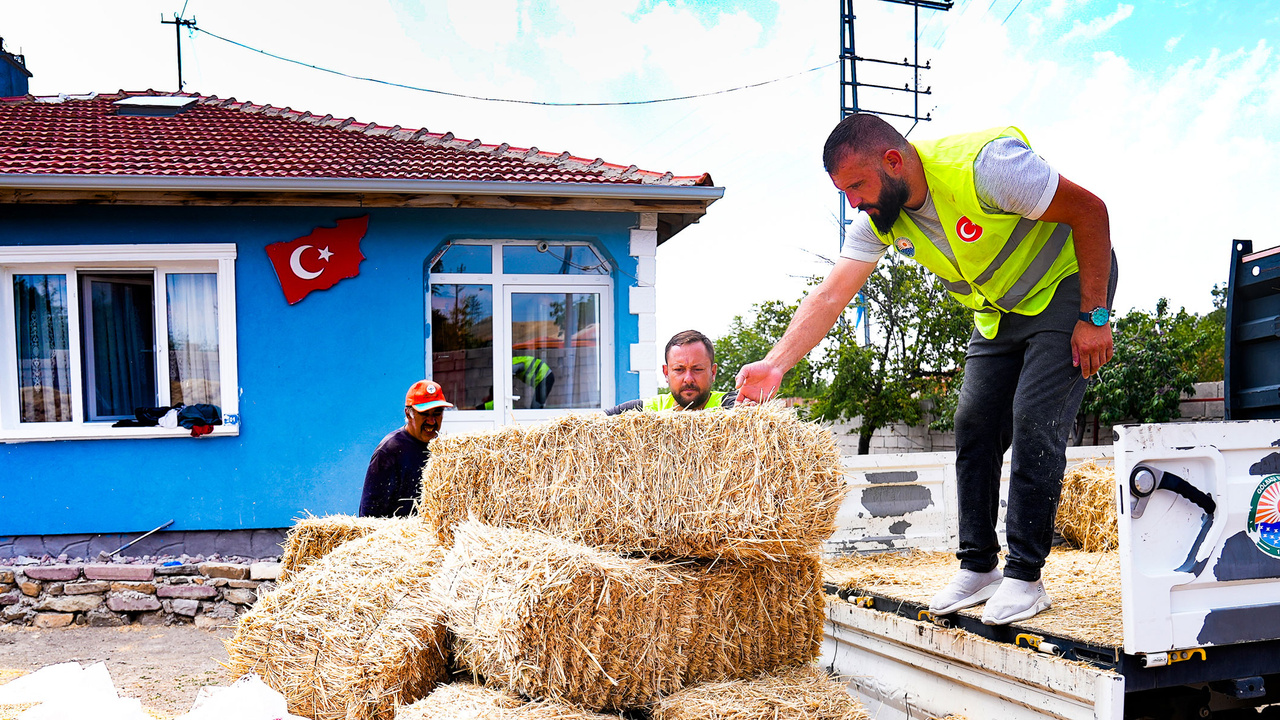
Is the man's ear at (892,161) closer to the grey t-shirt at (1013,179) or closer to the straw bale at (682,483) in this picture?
the grey t-shirt at (1013,179)

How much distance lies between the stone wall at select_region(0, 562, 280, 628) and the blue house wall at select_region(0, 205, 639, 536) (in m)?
0.61

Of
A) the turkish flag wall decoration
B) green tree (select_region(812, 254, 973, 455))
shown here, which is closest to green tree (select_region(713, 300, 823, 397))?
green tree (select_region(812, 254, 973, 455))

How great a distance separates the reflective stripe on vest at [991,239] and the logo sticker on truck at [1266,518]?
814 millimetres

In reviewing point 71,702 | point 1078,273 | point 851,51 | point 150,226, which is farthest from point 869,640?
point 851,51

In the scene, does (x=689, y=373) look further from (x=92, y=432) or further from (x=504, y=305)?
(x=92, y=432)

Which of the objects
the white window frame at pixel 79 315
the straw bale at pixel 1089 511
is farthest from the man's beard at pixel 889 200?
the white window frame at pixel 79 315

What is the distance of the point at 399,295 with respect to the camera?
8242 mm

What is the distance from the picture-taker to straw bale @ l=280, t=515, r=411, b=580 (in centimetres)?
479

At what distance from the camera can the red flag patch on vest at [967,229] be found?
279cm

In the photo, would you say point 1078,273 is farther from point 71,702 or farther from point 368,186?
point 368,186

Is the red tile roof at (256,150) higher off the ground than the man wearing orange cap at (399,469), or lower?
higher

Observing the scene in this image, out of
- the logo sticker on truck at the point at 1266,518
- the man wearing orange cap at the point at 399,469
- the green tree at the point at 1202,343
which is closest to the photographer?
the logo sticker on truck at the point at 1266,518

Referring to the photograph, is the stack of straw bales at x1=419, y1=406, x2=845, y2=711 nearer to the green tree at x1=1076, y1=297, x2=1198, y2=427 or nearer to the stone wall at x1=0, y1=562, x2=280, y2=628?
the stone wall at x1=0, y1=562, x2=280, y2=628

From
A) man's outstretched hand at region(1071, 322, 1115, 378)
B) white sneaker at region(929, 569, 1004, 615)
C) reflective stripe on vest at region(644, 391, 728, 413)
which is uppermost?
man's outstretched hand at region(1071, 322, 1115, 378)
